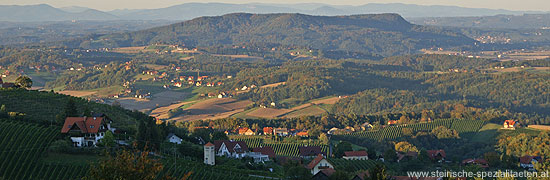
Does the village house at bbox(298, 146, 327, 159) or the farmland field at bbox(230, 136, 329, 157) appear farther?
the farmland field at bbox(230, 136, 329, 157)

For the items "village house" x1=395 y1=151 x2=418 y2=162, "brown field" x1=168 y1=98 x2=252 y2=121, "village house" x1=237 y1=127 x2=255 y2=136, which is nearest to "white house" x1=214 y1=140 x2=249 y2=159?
"village house" x1=395 y1=151 x2=418 y2=162

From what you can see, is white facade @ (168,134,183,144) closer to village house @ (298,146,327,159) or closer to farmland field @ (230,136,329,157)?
farmland field @ (230,136,329,157)

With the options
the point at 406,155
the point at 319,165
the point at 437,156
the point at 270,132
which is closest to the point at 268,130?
the point at 270,132

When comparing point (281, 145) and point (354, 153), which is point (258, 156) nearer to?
point (354, 153)

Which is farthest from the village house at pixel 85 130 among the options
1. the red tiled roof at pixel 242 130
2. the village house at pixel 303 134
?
the village house at pixel 303 134

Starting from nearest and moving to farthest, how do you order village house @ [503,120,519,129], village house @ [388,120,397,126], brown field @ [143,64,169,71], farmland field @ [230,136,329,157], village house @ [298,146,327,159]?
1. village house @ [298,146,327,159]
2. farmland field @ [230,136,329,157]
3. village house @ [503,120,519,129]
4. village house @ [388,120,397,126]
5. brown field @ [143,64,169,71]

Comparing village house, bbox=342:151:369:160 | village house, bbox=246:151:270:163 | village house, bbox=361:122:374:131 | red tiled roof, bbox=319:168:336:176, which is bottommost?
village house, bbox=361:122:374:131
